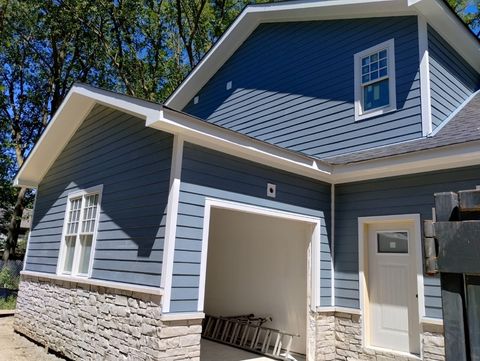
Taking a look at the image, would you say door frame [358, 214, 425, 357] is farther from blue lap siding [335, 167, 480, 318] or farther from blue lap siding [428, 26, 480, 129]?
blue lap siding [428, 26, 480, 129]

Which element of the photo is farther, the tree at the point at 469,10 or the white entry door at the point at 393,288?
the tree at the point at 469,10

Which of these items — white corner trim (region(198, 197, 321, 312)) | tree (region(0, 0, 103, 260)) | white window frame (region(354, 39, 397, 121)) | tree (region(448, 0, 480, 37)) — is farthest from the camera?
tree (region(0, 0, 103, 260))

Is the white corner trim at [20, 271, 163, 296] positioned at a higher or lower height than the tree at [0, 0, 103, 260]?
lower

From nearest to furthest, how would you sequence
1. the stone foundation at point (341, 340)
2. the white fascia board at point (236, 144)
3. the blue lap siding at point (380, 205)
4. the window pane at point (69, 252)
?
the white fascia board at point (236, 144), the blue lap siding at point (380, 205), the stone foundation at point (341, 340), the window pane at point (69, 252)

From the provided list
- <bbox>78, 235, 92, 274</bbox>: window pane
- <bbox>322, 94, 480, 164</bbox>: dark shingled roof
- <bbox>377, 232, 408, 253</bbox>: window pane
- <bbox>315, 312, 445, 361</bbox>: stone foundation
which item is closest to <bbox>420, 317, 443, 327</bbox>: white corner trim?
<bbox>315, 312, 445, 361</bbox>: stone foundation

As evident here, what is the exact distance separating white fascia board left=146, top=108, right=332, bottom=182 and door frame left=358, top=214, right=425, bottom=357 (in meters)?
1.03

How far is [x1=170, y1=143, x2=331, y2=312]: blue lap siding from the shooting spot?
14.8ft

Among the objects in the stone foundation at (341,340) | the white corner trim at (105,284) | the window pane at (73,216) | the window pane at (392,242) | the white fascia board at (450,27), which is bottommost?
the stone foundation at (341,340)

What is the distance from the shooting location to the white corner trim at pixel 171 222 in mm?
4347

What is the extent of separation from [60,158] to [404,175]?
6730mm

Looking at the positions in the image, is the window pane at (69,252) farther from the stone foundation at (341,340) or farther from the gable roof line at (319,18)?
the gable roof line at (319,18)


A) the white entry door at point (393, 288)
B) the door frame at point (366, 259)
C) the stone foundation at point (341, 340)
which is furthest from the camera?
the stone foundation at point (341, 340)

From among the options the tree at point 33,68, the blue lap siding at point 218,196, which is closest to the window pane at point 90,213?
the blue lap siding at point 218,196

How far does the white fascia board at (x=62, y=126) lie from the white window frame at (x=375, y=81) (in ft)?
13.8
